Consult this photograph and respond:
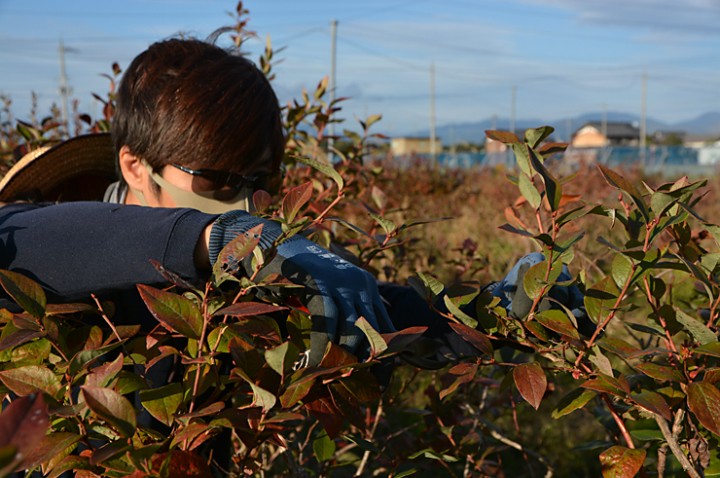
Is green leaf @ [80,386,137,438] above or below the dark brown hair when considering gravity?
below

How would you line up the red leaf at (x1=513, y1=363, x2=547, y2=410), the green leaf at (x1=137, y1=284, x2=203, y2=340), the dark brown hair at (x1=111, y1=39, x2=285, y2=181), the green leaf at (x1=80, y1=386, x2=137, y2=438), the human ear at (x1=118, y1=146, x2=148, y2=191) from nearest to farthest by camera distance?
the green leaf at (x1=80, y1=386, x2=137, y2=438)
the green leaf at (x1=137, y1=284, x2=203, y2=340)
the red leaf at (x1=513, y1=363, x2=547, y2=410)
the dark brown hair at (x1=111, y1=39, x2=285, y2=181)
the human ear at (x1=118, y1=146, x2=148, y2=191)

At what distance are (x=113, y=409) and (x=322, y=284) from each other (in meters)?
0.29

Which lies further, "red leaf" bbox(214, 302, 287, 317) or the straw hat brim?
the straw hat brim

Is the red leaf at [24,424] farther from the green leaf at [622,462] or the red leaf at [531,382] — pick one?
the green leaf at [622,462]

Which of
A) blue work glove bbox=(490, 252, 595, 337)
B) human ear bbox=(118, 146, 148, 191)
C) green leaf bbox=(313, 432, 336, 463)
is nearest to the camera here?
blue work glove bbox=(490, 252, 595, 337)

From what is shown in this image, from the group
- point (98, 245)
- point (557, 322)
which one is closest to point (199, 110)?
point (98, 245)

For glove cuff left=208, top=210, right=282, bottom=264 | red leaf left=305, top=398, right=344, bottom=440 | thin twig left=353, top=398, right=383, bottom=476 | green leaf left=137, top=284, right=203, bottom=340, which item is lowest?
thin twig left=353, top=398, right=383, bottom=476

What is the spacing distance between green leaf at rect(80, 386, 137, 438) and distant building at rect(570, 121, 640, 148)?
252 feet

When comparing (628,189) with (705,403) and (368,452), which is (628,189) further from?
(368,452)

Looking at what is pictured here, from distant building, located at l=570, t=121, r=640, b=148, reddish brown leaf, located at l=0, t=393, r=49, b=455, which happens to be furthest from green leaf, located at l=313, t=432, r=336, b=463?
distant building, located at l=570, t=121, r=640, b=148

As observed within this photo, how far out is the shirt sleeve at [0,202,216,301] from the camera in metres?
0.94

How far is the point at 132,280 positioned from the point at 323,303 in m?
0.29

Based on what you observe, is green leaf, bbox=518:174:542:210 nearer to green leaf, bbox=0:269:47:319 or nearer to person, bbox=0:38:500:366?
person, bbox=0:38:500:366

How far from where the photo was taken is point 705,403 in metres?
0.90
